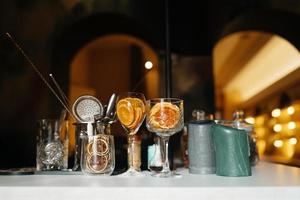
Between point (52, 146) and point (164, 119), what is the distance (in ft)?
1.27

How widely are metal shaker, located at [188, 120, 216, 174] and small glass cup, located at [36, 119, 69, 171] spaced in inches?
16.0

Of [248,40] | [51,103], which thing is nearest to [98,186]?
[51,103]

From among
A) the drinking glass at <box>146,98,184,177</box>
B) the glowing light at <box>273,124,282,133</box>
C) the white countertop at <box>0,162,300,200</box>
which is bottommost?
the white countertop at <box>0,162,300,200</box>

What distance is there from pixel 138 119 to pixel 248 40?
3.38 meters

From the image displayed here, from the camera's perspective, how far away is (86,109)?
977 mm

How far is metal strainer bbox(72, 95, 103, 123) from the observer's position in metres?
0.98

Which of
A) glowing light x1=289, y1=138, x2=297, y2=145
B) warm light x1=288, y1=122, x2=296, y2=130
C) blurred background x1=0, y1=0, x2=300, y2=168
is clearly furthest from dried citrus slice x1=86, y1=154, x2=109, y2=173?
glowing light x1=289, y1=138, x2=297, y2=145

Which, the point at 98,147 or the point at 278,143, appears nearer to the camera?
the point at 98,147

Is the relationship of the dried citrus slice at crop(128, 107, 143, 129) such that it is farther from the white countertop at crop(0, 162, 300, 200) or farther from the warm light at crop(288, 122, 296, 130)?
the warm light at crop(288, 122, 296, 130)

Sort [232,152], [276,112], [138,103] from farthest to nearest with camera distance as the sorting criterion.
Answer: [276,112], [138,103], [232,152]

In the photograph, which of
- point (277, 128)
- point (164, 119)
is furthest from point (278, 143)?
point (164, 119)

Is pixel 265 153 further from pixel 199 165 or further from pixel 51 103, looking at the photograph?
pixel 199 165

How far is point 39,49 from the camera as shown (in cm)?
214
